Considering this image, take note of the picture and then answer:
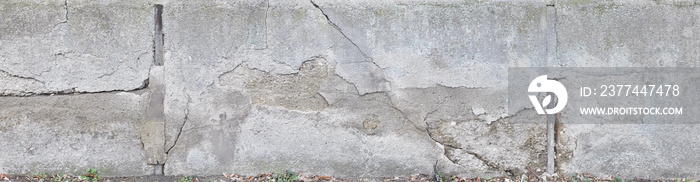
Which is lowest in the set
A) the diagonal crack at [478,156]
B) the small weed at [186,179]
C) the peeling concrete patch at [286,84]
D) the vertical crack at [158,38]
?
the small weed at [186,179]

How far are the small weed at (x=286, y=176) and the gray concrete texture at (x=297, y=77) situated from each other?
0.04 metres

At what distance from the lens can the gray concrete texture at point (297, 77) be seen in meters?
3.02

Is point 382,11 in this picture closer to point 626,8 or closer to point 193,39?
point 193,39

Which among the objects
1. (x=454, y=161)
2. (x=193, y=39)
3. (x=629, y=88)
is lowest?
(x=454, y=161)

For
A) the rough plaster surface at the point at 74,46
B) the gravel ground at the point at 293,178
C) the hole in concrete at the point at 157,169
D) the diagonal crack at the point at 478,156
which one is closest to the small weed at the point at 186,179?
the gravel ground at the point at 293,178

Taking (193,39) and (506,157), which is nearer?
(193,39)

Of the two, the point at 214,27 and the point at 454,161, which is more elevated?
the point at 214,27

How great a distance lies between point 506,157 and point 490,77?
51 centimetres

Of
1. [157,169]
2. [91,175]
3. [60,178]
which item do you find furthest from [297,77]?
[60,178]

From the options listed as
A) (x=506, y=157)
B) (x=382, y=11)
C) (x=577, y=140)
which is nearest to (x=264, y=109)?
(x=382, y=11)

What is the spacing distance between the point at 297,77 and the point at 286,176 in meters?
0.60

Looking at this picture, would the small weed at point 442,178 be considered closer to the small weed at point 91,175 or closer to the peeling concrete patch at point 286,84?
the peeling concrete patch at point 286,84

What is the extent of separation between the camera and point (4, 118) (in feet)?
10.1

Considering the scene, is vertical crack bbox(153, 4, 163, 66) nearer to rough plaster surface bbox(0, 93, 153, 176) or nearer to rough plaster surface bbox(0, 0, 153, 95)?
rough plaster surface bbox(0, 0, 153, 95)
